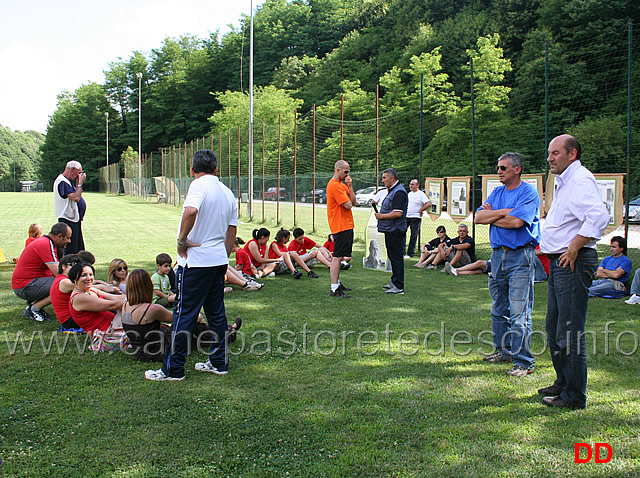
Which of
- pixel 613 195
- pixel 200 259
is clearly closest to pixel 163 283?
pixel 200 259

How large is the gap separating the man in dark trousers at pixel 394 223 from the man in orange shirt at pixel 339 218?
547 millimetres

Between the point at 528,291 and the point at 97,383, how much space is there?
12.4 feet

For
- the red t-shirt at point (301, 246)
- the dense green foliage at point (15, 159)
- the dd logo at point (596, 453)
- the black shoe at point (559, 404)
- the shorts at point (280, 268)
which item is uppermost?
the dense green foliage at point (15, 159)

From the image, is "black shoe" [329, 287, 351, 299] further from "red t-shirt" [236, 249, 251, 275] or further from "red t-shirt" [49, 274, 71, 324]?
"red t-shirt" [49, 274, 71, 324]

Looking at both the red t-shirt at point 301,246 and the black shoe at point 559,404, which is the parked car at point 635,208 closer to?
the red t-shirt at point 301,246

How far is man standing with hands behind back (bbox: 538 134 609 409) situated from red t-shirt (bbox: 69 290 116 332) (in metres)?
4.22

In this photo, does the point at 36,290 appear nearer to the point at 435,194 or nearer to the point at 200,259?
the point at 200,259

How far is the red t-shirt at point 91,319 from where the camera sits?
5.52 meters

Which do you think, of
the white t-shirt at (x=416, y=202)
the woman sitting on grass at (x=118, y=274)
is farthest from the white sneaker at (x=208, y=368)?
the white t-shirt at (x=416, y=202)

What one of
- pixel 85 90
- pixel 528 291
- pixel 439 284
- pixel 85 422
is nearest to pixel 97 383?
pixel 85 422

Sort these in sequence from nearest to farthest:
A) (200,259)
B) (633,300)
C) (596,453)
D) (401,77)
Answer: (596,453) → (200,259) → (633,300) → (401,77)

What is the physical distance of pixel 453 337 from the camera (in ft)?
19.3

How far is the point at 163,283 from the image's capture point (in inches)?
291

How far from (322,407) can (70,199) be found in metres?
5.33
